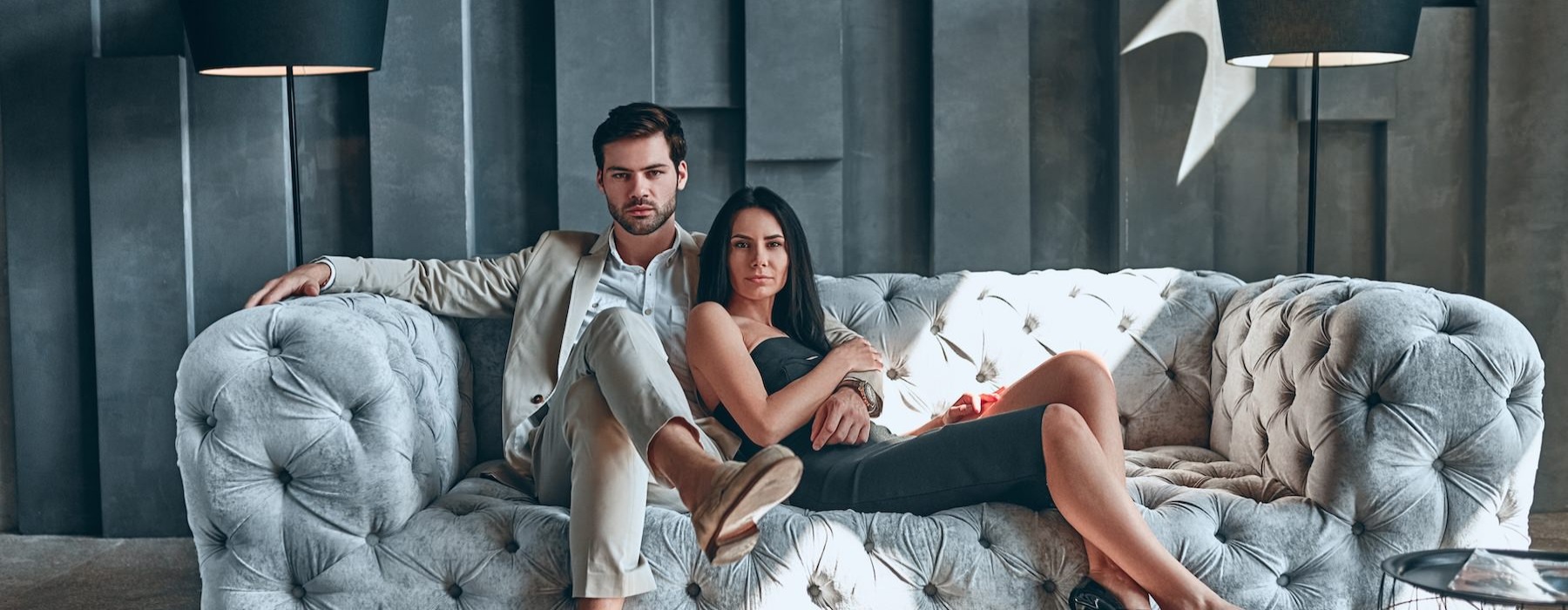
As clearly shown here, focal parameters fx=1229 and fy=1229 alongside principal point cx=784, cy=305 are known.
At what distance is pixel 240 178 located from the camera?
3277 millimetres

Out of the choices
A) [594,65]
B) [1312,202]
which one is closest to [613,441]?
[594,65]

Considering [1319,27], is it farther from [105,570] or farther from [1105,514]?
[105,570]

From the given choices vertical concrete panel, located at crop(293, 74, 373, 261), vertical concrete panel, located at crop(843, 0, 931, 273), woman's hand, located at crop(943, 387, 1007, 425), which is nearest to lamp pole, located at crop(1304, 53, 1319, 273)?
vertical concrete panel, located at crop(843, 0, 931, 273)

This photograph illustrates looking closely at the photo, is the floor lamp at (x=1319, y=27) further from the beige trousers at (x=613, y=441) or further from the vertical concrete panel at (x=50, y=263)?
the vertical concrete panel at (x=50, y=263)

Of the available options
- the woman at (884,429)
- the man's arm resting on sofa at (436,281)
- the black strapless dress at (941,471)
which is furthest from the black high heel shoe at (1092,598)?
the man's arm resting on sofa at (436,281)

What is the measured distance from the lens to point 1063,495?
77.7 inches

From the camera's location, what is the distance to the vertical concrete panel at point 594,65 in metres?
3.18

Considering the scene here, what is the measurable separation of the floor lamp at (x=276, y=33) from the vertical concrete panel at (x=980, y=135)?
1.46m

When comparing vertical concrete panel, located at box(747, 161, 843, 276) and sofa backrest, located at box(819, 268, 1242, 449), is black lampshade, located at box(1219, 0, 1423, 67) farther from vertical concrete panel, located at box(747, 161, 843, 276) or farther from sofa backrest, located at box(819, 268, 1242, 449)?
vertical concrete panel, located at box(747, 161, 843, 276)

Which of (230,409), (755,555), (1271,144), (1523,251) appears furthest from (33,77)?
(1523,251)

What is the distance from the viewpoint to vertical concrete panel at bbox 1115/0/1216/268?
3287mm

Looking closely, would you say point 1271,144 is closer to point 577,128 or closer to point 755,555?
point 577,128

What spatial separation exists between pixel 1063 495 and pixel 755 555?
1.67ft

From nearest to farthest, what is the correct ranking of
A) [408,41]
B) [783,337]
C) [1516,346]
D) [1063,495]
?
[1063,495] → [1516,346] → [783,337] → [408,41]
